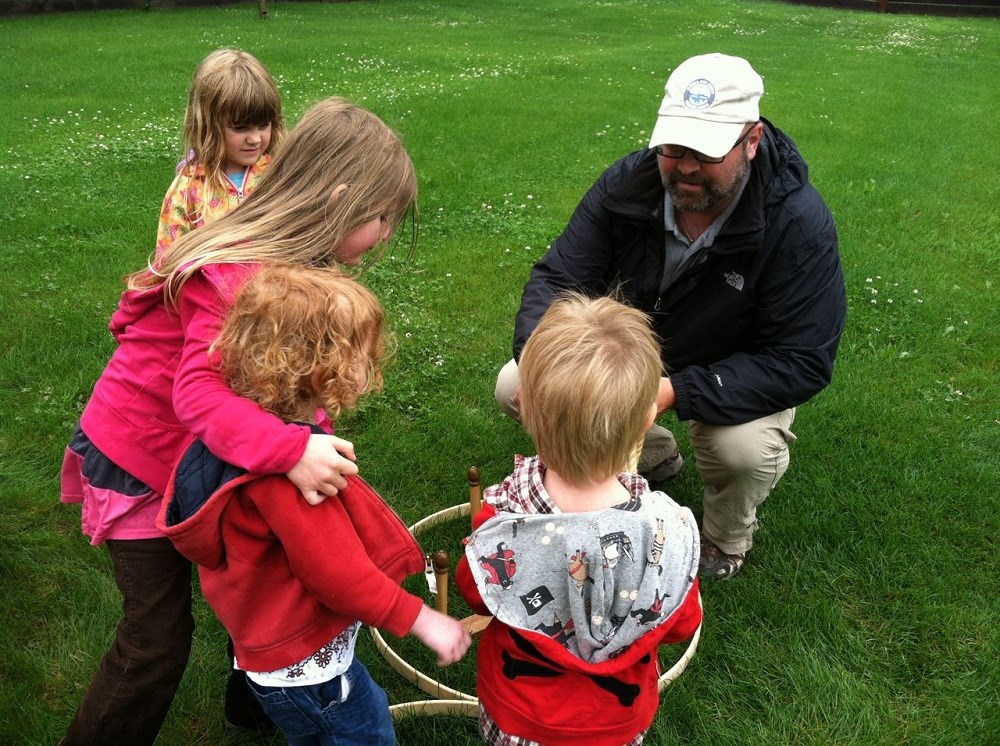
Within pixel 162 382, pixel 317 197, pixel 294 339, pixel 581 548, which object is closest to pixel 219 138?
pixel 317 197

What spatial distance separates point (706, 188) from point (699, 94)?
32 centimetres

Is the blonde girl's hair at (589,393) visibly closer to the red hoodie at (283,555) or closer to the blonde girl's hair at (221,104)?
the red hoodie at (283,555)

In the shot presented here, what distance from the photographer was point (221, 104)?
342 cm

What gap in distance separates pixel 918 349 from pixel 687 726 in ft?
9.92

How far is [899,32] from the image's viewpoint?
1986 centimetres

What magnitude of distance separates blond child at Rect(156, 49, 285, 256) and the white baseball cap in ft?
5.10

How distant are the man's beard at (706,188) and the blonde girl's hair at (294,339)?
5.33ft

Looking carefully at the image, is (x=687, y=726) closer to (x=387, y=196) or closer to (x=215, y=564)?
(x=215, y=564)

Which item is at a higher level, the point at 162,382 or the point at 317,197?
the point at 317,197

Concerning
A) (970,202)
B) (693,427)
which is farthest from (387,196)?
(970,202)

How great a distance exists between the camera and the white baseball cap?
296cm

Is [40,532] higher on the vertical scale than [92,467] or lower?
lower

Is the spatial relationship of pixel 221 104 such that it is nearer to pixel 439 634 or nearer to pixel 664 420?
pixel 439 634

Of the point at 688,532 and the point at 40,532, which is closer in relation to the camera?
the point at 688,532
